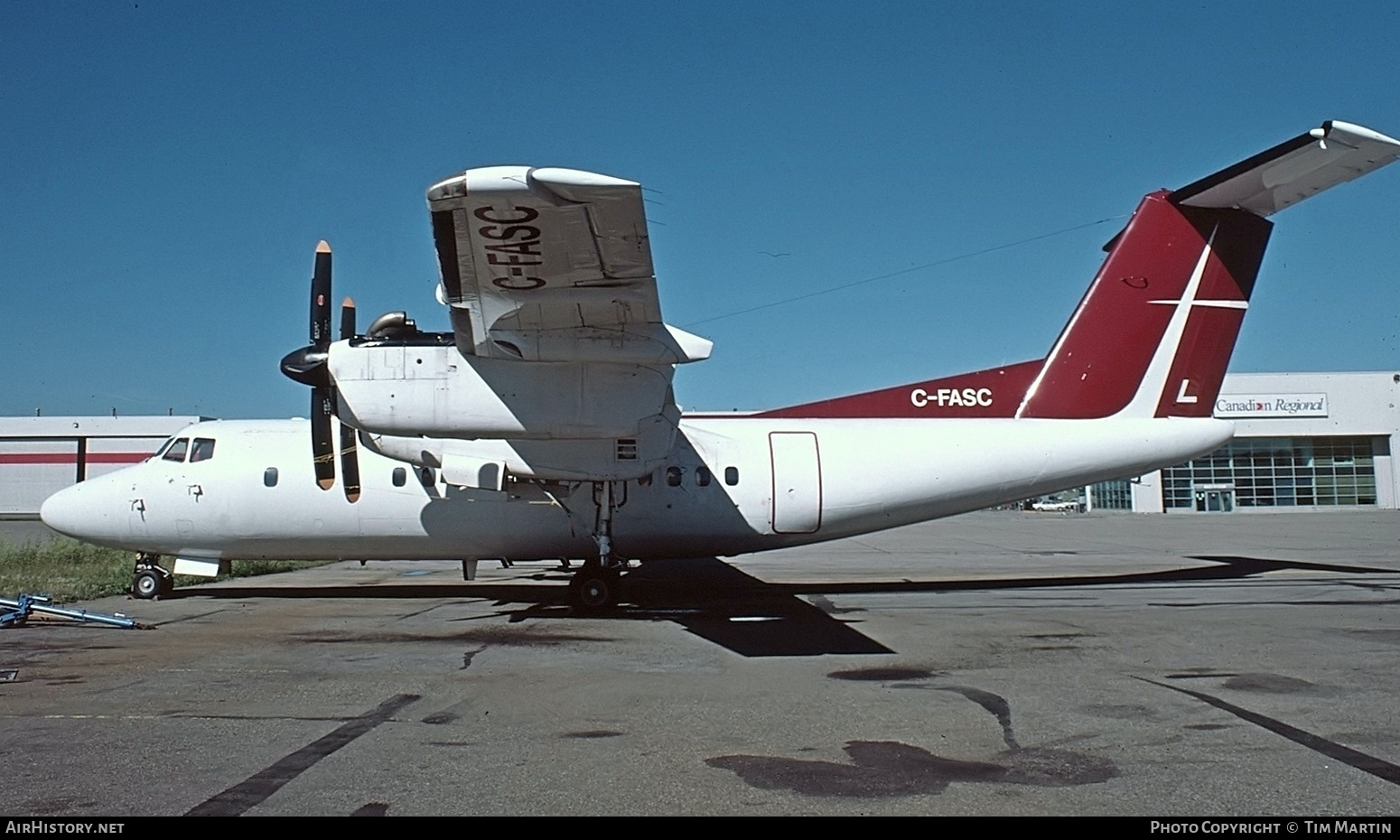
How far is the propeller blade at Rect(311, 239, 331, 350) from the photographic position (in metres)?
12.6

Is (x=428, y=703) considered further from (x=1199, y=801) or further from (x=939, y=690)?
(x=1199, y=801)

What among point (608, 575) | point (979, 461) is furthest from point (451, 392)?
point (979, 461)

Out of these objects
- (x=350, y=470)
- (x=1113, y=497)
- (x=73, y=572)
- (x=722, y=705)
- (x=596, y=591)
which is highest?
(x=350, y=470)

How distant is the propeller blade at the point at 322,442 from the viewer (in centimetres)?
1294

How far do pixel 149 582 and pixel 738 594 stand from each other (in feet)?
29.0

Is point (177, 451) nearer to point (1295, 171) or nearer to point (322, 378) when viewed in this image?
point (322, 378)

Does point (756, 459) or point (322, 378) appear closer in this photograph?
point (322, 378)

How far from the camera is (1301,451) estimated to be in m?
53.9

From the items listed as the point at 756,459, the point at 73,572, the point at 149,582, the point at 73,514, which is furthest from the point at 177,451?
the point at 756,459

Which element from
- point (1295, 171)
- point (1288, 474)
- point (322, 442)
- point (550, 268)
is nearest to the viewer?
point (550, 268)

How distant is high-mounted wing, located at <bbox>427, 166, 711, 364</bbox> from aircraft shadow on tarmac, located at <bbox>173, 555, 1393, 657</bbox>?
3.29 metres

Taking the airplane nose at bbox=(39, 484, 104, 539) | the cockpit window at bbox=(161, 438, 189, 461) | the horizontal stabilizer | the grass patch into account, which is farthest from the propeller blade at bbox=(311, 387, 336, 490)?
the horizontal stabilizer

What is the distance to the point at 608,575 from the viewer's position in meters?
12.7

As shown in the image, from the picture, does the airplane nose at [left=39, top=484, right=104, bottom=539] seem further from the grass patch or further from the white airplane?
the grass patch
